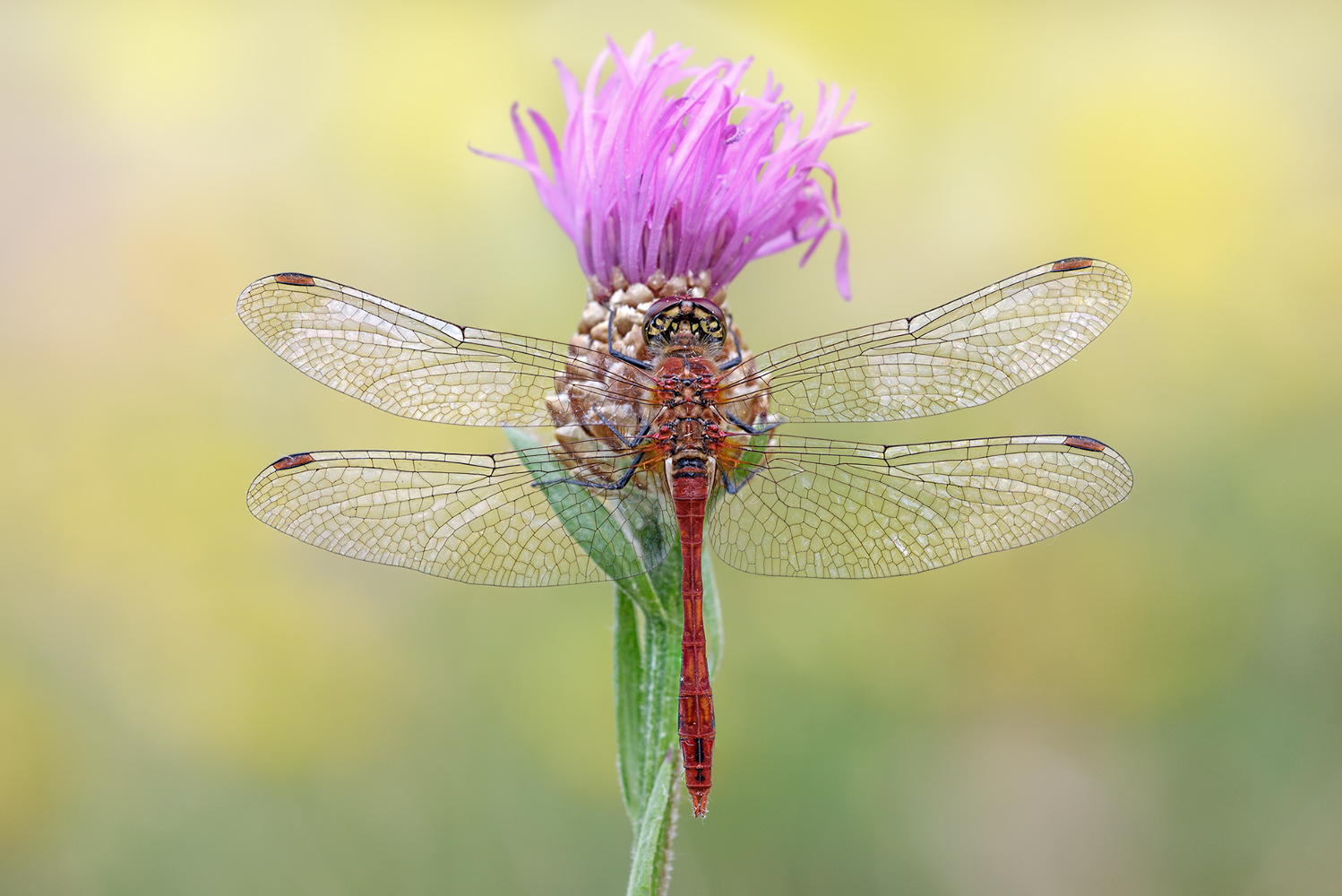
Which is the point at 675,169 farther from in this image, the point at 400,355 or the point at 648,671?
the point at 648,671

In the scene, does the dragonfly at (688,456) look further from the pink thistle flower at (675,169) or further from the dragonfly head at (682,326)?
the pink thistle flower at (675,169)

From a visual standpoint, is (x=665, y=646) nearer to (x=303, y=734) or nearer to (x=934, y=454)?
(x=934, y=454)

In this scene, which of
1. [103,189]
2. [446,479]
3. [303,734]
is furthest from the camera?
[103,189]

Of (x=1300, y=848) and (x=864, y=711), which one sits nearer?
(x=1300, y=848)

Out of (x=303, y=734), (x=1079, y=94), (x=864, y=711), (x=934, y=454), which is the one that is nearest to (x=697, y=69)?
(x=934, y=454)

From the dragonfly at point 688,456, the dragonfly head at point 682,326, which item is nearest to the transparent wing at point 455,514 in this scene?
the dragonfly at point 688,456

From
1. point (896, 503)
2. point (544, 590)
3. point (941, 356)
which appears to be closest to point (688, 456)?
point (896, 503)

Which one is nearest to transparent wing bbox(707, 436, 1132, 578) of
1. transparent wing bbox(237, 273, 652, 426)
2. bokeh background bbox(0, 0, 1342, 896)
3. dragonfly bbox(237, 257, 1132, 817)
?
dragonfly bbox(237, 257, 1132, 817)
